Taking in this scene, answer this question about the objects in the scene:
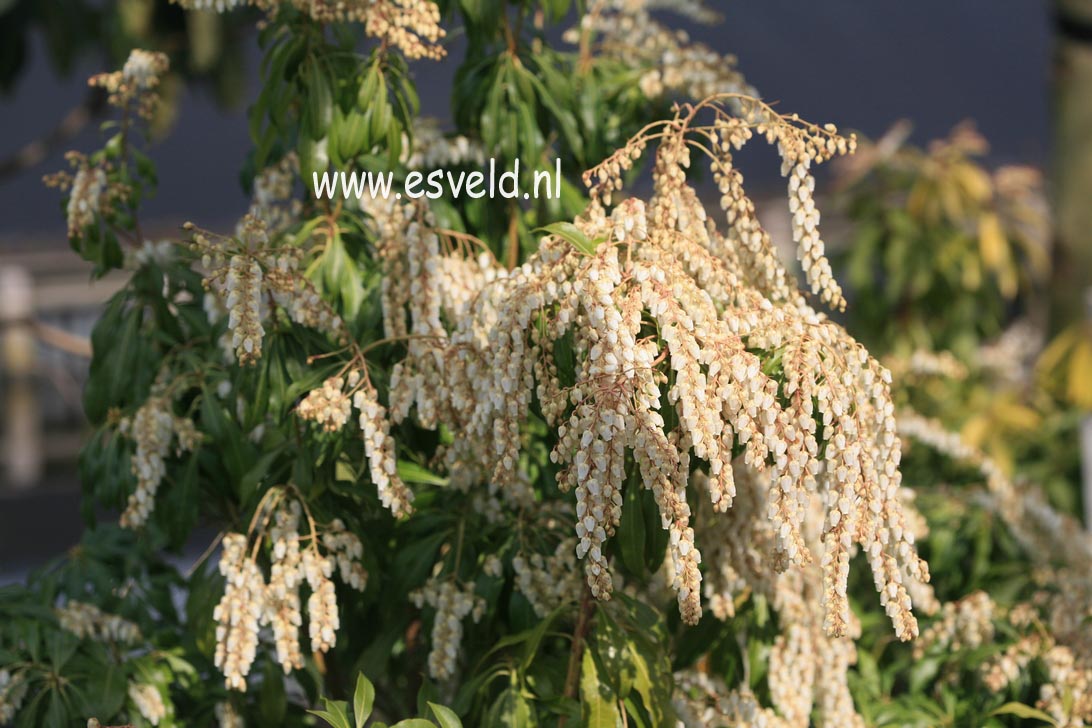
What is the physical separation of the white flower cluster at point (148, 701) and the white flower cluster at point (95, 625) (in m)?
0.11

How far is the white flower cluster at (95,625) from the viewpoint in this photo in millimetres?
1841

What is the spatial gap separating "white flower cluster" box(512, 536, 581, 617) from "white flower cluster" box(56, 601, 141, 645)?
0.65m

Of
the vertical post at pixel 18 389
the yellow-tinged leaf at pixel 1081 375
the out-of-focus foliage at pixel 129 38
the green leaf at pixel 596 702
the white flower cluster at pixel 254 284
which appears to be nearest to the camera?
the white flower cluster at pixel 254 284

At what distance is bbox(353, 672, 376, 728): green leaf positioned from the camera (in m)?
1.47

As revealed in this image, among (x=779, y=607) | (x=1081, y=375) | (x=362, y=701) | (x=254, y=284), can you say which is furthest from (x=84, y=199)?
(x=1081, y=375)

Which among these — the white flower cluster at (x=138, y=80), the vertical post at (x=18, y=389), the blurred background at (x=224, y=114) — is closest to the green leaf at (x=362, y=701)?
the white flower cluster at (x=138, y=80)

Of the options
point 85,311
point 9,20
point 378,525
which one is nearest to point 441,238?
point 378,525

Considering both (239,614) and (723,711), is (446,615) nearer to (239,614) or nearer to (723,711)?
(239,614)

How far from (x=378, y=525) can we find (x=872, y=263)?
2.70 m

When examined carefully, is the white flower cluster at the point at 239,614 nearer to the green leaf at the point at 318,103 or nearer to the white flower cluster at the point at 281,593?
the white flower cluster at the point at 281,593

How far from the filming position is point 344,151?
5.67ft

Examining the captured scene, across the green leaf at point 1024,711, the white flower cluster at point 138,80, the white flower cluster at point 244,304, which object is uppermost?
the white flower cluster at point 138,80

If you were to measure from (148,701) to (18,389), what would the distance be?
570 cm

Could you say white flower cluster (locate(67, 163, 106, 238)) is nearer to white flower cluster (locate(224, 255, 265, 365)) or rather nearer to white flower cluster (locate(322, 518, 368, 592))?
white flower cluster (locate(224, 255, 265, 365))
